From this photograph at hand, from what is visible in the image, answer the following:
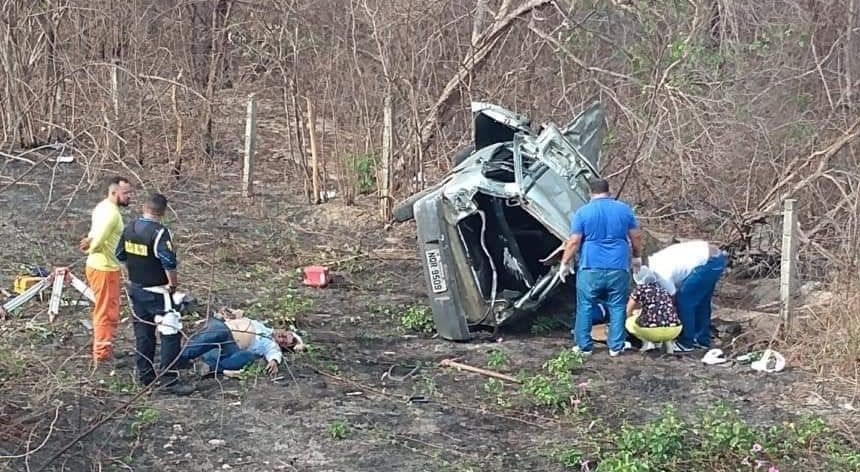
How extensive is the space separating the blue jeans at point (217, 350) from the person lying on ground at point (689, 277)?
144 inches

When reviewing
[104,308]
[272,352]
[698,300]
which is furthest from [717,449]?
[104,308]

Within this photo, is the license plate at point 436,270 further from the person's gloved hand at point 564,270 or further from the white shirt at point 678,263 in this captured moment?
the white shirt at point 678,263

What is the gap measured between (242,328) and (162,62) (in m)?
10.5

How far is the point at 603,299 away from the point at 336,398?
8.73 ft

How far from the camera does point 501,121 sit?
1052 centimetres

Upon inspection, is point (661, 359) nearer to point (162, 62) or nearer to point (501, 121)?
point (501, 121)

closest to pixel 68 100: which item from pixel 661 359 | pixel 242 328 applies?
pixel 242 328

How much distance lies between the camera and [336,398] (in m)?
7.91

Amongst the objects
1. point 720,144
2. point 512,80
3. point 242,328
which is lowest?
point 242,328

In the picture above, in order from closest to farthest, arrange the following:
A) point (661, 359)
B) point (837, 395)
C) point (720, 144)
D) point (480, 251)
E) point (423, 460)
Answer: point (423, 460) → point (837, 395) → point (661, 359) → point (480, 251) → point (720, 144)

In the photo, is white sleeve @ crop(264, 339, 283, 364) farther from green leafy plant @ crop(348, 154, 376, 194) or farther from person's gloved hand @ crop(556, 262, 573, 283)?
green leafy plant @ crop(348, 154, 376, 194)

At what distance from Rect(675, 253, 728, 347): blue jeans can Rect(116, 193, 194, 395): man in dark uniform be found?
14.0 ft

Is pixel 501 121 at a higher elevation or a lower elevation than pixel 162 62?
lower

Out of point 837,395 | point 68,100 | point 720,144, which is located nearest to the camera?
point 837,395
